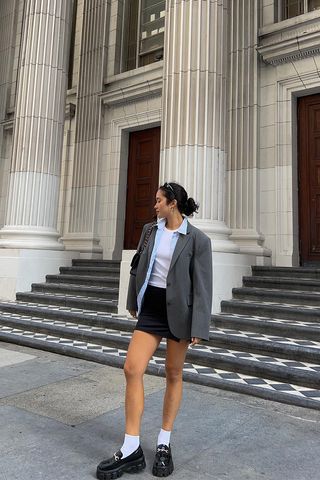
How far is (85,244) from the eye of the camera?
38.3ft

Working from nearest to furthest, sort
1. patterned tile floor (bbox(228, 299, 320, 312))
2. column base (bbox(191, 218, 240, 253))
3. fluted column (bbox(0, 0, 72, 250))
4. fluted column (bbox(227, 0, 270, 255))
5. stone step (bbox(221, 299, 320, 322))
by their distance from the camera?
stone step (bbox(221, 299, 320, 322))
patterned tile floor (bbox(228, 299, 320, 312))
column base (bbox(191, 218, 240, 253))
fluted column (bbox(227, 0, 270, 255))
fluted column (bbox(0, 0, 72, 250))

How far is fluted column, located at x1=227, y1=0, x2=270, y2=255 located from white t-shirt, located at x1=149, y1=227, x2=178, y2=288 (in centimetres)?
657

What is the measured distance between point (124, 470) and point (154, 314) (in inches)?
35.0

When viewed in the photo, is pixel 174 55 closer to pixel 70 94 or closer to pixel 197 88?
pixel 197 88

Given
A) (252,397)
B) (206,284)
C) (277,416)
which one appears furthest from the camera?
(252,397)

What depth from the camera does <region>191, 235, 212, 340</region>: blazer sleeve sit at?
2.47m

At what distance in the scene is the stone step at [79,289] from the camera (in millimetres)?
8279

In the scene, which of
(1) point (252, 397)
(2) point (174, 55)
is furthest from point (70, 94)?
(1) point (252, 397)

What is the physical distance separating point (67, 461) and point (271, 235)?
732 centimetres

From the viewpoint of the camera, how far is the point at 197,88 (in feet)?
23.9

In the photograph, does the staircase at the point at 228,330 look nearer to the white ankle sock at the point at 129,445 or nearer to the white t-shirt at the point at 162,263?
the white ankle sock at the point at 129,445

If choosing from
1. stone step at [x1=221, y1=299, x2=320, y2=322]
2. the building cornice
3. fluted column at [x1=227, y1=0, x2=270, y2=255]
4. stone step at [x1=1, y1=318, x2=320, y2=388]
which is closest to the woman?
stone step at [x1=1, y1=318, x2=320, y2=388]

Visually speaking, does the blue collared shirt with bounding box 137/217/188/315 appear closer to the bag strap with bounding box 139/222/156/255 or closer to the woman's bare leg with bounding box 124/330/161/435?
the bag strap with bounding box 139/222/156/255

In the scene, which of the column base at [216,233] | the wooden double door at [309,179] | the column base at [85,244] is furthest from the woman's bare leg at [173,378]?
the column base at [85,244]
